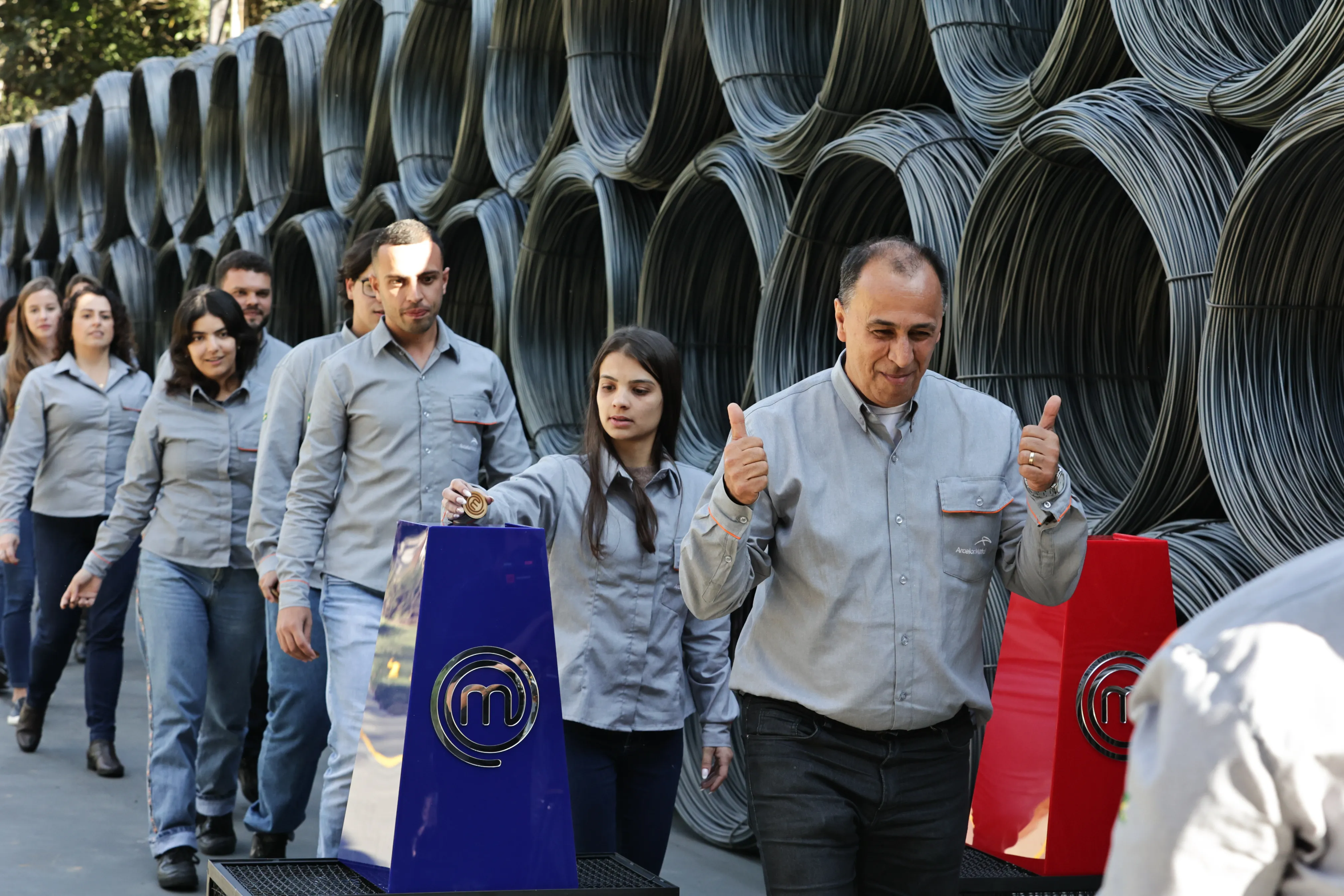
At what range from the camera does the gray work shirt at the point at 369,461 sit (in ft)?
11.7

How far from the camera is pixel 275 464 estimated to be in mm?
3826

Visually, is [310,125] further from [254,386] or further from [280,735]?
[280,735]

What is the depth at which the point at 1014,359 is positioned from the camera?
11.9 ft

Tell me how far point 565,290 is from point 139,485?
6.69 ft

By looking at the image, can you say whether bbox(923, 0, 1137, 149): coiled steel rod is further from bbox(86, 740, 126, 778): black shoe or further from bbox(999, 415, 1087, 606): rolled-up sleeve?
bbox(86, 740, 126, 778): black shoe

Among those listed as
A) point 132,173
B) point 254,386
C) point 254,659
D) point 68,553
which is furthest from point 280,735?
point 132,173

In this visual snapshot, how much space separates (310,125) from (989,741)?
6.33m

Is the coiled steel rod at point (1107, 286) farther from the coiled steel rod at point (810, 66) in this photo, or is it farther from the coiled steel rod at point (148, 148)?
the coiled steel rod at point (148, 148)

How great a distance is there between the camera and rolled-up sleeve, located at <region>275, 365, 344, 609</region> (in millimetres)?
3564

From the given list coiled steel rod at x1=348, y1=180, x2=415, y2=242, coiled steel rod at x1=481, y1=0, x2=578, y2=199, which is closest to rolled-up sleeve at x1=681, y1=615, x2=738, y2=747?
coiled steel rod at x1=481, y1=0, x2=578, y2=199

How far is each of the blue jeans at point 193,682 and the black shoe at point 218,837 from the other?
31 millimetres

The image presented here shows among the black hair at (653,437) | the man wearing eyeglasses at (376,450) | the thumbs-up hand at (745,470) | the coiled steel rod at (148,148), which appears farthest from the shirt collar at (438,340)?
the coiled steel rod at (148,148)

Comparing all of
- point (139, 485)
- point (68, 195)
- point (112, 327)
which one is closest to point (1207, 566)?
point (139, 485)

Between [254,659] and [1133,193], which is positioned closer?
[1133,193]
